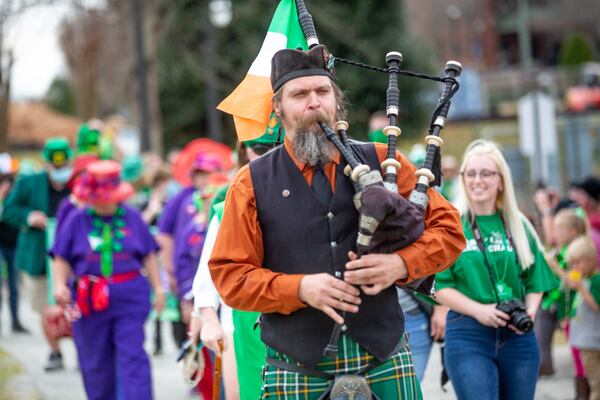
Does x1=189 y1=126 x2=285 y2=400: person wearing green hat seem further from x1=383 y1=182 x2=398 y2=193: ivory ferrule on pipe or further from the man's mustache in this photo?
x1=383 y1=182 x2=398 y2=193: ivory ferrule on pipe

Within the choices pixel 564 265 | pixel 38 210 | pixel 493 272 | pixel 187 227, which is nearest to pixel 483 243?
pixel 493 272

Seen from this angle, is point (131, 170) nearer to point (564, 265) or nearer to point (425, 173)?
point (564, 265)

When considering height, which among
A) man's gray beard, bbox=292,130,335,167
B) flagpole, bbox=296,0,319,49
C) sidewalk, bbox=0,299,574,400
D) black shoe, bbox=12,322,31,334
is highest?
flagpole, bbox=296,0,319,49

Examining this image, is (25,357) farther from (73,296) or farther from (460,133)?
(460,133)

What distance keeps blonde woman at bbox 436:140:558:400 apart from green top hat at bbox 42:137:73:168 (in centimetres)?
602

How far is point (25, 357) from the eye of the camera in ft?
37.7

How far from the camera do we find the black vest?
3883 millimetres

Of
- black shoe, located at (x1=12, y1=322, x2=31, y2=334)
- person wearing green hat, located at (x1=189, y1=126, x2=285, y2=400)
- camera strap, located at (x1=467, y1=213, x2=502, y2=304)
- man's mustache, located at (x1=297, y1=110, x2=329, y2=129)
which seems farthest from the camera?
black shoe, located at (x1=12, y1=322, x2=31, y2=334)

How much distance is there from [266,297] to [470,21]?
62.9 m

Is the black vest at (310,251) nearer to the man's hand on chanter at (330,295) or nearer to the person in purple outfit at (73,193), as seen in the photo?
the man's hand on chanter at (330,295)

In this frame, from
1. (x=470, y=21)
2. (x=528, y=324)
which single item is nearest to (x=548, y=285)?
(x=528, y=324)

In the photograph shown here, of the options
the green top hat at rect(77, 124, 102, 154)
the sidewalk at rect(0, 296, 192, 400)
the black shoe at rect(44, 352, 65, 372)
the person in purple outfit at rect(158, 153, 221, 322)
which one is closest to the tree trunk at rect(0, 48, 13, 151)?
the sidewalk at rect(0, 296, 192, 400)

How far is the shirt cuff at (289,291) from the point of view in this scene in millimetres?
3736

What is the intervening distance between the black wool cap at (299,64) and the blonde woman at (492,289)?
200cm
